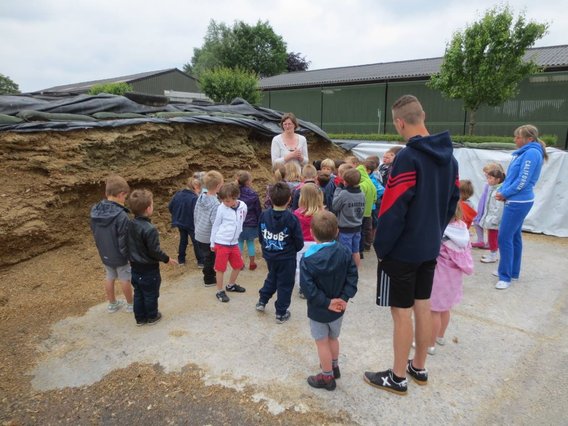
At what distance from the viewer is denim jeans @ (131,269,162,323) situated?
3672 mm

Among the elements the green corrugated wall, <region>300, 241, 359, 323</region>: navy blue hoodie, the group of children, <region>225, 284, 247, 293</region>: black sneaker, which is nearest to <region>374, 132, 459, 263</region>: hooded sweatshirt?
<region>300, 241, 359, 323</region>: navy blue hoodie

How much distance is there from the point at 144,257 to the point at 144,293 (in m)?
0.38

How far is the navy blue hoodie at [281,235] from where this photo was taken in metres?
3.65

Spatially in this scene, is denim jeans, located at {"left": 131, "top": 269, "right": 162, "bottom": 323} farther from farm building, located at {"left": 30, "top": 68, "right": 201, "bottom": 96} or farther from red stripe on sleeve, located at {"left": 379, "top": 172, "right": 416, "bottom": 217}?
farm building, located at {"left": 30, "top": 68, "right": 201, "bottom": 96}

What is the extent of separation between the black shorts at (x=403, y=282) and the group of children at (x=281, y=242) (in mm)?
207

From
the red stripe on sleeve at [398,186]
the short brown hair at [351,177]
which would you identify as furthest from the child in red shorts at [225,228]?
the red stripe on sleeve at [398,186]

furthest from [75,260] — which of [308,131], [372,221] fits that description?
[308,131]

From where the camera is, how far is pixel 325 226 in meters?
2.71

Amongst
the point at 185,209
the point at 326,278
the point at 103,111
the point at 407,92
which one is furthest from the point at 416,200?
the point at 407,92

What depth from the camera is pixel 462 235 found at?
10.3ft

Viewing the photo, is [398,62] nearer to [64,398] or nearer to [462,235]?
[462,235]

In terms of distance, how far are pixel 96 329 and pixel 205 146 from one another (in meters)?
4.01

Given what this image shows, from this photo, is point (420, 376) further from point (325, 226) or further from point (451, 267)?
point (325, 226)

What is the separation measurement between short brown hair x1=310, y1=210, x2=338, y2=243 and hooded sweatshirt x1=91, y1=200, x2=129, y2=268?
2014 millimetres
